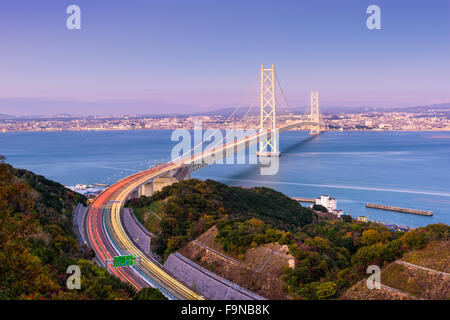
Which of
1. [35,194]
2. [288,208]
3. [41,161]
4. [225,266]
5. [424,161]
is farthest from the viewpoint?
[41,161]

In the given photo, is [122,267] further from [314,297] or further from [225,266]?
[314,297]

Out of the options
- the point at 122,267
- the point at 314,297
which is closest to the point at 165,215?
the point at 122,267

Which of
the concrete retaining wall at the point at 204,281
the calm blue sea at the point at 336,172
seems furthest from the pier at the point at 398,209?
the concrete retaining wall at the point at 204,281

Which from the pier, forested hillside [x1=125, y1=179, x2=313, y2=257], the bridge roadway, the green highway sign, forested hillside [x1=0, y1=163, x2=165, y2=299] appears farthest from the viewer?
the pier

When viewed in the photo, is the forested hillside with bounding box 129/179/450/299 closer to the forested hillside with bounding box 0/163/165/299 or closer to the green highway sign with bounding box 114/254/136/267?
the green highway sign with bounding box 114/254/136/267

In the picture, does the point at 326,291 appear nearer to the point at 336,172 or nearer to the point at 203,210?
the point at 203,210

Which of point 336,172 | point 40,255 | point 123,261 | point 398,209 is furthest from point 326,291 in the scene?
point 336,172

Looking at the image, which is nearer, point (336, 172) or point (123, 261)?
point (123, 261)

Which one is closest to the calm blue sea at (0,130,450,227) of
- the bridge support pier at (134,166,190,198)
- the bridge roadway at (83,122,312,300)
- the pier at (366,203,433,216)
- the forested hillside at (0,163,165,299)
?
the pier at (366,203,433,216)

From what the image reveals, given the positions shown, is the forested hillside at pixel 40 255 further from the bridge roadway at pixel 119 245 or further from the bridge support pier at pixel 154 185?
the bridge support pier at pixel 154 185

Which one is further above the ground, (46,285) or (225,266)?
(46,285)
